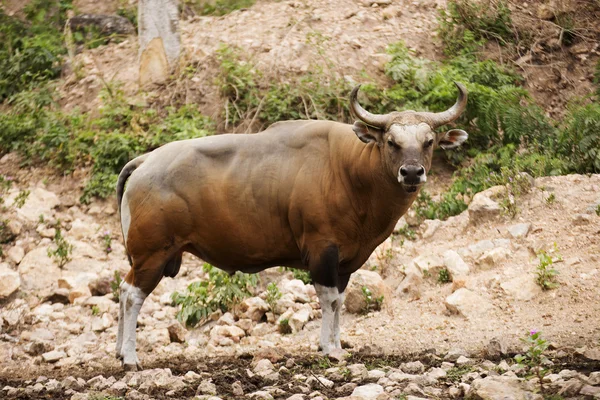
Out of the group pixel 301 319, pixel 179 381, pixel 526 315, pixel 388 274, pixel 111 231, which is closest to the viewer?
pixel 179 381

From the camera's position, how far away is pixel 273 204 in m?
8.00

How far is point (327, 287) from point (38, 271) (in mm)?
5177

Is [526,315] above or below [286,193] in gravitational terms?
below

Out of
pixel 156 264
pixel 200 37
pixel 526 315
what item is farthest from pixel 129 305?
pixel 200 37

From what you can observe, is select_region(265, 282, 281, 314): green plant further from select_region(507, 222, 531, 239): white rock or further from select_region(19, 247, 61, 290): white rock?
select_region(19, 247, 61, 290): white rock

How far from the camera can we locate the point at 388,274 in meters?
10.5

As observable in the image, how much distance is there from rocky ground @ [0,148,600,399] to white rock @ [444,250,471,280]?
0.07 feet

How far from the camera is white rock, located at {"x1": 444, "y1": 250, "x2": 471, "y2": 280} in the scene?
952 cm

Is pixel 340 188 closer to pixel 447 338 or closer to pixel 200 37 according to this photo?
pixel 447 338

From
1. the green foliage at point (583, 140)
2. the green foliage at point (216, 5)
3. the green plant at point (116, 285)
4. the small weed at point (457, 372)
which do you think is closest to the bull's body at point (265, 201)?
the small weed at point (457, 372)

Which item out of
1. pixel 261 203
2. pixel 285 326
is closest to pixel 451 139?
pixel 261 203

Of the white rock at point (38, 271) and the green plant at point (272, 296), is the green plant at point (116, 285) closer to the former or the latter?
the white rock at point (38, 271)

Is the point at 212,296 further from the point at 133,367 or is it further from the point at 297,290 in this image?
the point at 133,367

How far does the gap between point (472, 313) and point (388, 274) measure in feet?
6.17
